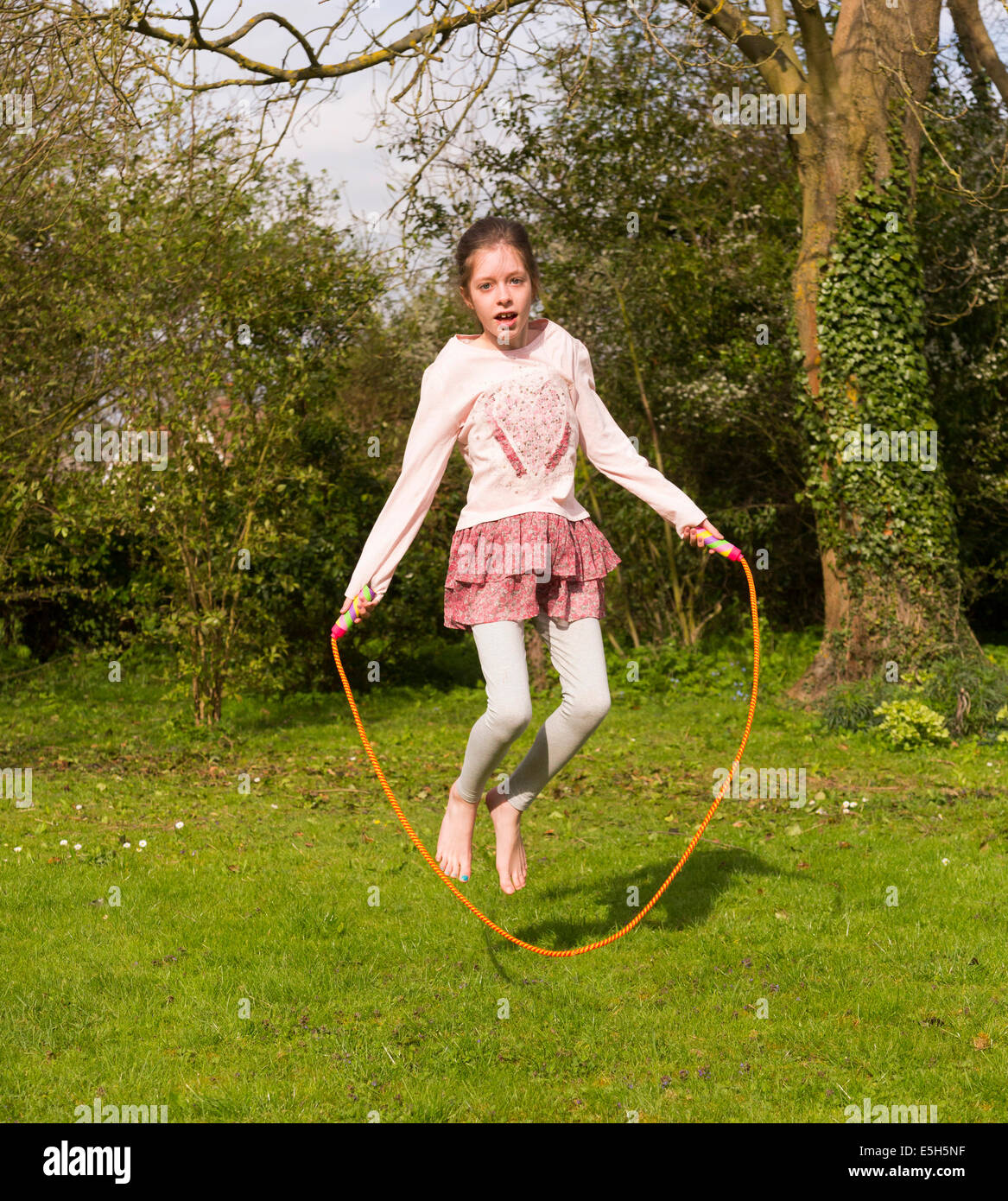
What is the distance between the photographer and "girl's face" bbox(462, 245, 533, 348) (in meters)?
4.08

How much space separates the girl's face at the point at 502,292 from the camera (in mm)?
4078

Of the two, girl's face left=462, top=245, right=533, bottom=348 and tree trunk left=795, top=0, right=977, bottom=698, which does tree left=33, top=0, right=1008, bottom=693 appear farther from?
girl's face left=462, top=245, right=533, bottom=348

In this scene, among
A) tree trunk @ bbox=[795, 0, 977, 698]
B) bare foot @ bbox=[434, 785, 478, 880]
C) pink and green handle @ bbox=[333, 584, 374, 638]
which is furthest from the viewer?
tree trunk @ bbox=[795, 0, 977, 698]

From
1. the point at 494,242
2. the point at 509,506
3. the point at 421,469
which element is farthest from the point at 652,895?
the point at 494,242

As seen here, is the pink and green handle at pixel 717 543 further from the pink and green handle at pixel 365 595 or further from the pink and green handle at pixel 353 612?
the pink and green handle at pixel 353 612

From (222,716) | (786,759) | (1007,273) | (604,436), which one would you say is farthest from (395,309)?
(604,436)

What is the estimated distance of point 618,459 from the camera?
443 centimetres

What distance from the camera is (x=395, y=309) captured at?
13719 millimetres

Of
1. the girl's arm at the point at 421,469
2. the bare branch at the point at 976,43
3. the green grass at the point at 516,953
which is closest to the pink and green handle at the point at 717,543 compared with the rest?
the girl's arm at the point at 421,469

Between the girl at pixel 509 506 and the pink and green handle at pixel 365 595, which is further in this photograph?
the girl at pixel 509 506

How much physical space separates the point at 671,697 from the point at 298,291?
4.79 metres

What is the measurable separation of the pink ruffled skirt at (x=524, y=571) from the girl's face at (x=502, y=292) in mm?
609

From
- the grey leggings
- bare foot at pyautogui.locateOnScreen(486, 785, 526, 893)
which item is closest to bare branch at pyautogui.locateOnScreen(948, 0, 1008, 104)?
the grey leggings
